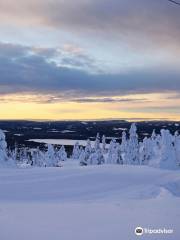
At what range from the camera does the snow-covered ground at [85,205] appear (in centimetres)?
827

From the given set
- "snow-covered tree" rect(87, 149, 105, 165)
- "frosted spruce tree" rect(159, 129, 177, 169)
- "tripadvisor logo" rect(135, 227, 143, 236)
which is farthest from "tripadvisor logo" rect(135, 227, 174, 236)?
"snow-covered tree" rect(87, 149, 105, 165)

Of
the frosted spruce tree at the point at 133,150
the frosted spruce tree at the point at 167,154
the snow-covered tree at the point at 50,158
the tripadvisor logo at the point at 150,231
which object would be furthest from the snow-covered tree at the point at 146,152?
the tripadvisor logo at the point at 150,231

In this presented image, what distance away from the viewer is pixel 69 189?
1536 centimetres

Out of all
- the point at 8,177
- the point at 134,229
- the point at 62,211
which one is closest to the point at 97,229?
the point at 134,229

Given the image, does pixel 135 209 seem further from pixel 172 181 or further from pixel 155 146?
pixel 155 146

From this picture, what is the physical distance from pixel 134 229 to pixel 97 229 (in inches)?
25.4

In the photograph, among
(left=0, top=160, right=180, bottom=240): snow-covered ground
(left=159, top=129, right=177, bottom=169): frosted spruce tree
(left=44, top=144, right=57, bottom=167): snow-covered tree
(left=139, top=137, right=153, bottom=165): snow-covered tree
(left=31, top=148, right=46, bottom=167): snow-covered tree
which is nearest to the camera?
(left=0, top=160, right=180, bottom=240): snow-covered ground

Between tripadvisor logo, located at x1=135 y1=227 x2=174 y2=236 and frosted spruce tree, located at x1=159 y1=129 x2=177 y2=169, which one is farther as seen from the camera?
frosted spruce tree, located at x1=159 y1=129 x2=177 y2=169

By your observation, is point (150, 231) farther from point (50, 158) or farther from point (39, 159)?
→ point (39, 159)

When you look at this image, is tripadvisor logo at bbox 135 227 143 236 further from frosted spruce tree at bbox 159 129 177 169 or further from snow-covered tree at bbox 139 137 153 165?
snow-covered tree at bbox 139 137 153 165

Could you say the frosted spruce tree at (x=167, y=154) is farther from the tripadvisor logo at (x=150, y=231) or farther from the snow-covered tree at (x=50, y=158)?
the tripadvisor logo at (x=150, y=231)

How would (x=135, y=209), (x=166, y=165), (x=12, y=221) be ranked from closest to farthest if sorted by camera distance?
(x=12, y=221) < (x=135, y=209) < (x=166, y=165)

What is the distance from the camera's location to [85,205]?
1089 centimetres

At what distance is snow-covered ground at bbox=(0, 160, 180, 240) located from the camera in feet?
27.1
